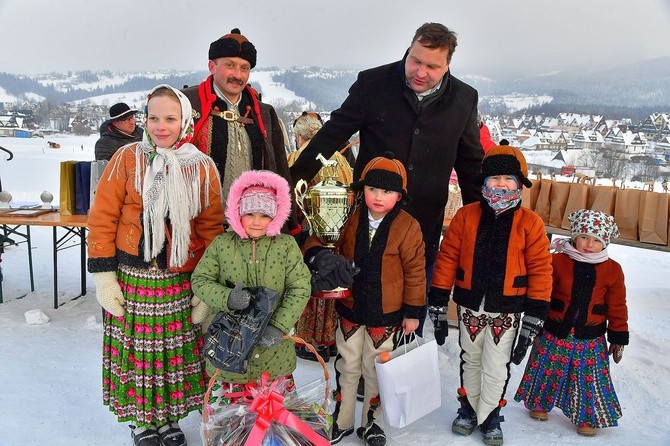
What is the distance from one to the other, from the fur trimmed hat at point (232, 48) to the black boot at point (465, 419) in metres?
2.14

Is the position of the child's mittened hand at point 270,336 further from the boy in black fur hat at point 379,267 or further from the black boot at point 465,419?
the black boot at point 465,419

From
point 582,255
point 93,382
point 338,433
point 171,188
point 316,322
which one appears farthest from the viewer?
point 316,322

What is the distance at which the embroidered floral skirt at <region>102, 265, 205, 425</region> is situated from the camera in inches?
80.2

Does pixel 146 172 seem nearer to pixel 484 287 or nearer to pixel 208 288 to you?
pixel 208 288

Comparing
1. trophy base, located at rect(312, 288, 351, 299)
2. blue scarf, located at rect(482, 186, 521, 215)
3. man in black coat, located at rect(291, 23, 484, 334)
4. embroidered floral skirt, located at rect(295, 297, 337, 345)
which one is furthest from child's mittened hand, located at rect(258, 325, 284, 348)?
embroidered floral skirt, located at rect(295, 297, 337, 345)

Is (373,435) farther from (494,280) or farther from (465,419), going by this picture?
(494,280)

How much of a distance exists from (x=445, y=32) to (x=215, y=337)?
5.65ft

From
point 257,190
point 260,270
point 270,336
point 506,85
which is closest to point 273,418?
point 270,336

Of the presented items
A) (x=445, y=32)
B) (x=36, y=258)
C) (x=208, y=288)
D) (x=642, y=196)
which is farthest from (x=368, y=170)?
(x=36, y=258)

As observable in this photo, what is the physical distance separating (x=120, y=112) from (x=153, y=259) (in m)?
3.86

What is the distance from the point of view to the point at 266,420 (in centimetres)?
172

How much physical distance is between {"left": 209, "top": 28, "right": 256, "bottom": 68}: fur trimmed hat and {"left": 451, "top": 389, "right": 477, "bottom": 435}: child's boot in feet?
6.95

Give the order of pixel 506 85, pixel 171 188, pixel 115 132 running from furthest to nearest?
1. pixel 506 85
2. pixel 115 132
3. pixel 171 188

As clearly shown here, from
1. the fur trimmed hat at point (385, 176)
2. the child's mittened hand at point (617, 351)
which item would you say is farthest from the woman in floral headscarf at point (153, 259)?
the child's mittened hand at point (617, 351)
